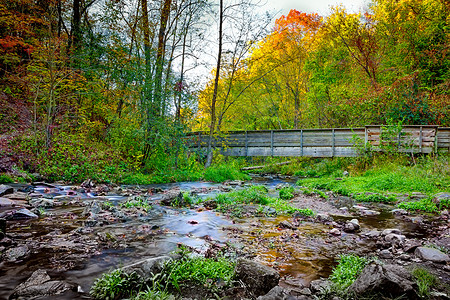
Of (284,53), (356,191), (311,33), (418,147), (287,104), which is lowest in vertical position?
(356,191)

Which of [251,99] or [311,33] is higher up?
[311,33]

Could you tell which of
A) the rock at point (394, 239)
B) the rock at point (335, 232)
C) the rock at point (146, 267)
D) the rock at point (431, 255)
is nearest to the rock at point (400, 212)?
the rock at point (394, 239)

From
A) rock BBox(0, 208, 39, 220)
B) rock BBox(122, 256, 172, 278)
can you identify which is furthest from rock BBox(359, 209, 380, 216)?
rock BBox(0, 208, 39, 220)

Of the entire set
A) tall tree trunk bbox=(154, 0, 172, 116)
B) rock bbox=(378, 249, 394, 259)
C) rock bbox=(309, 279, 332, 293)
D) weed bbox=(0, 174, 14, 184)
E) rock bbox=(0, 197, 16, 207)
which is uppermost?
tall tree trunk bbox=(154, 0, 172, 116)

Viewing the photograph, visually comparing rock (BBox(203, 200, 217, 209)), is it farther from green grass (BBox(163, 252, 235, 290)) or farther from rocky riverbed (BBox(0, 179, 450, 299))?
green grass (BBox(163, 252, 235, 290))

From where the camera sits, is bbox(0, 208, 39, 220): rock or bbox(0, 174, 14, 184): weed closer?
bbox(0, 208, 39, 220): rock

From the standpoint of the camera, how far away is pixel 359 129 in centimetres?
1584

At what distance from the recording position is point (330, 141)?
17.4 m

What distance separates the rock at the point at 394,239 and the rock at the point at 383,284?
5.74 feet

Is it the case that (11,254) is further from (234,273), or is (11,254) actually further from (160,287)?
(234,273)

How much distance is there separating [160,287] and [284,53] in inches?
880

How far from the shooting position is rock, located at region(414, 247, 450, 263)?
3324 mm

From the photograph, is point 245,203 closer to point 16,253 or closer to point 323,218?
point 323,218

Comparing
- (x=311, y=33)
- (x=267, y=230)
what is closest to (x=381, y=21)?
(x=311, y=33)
